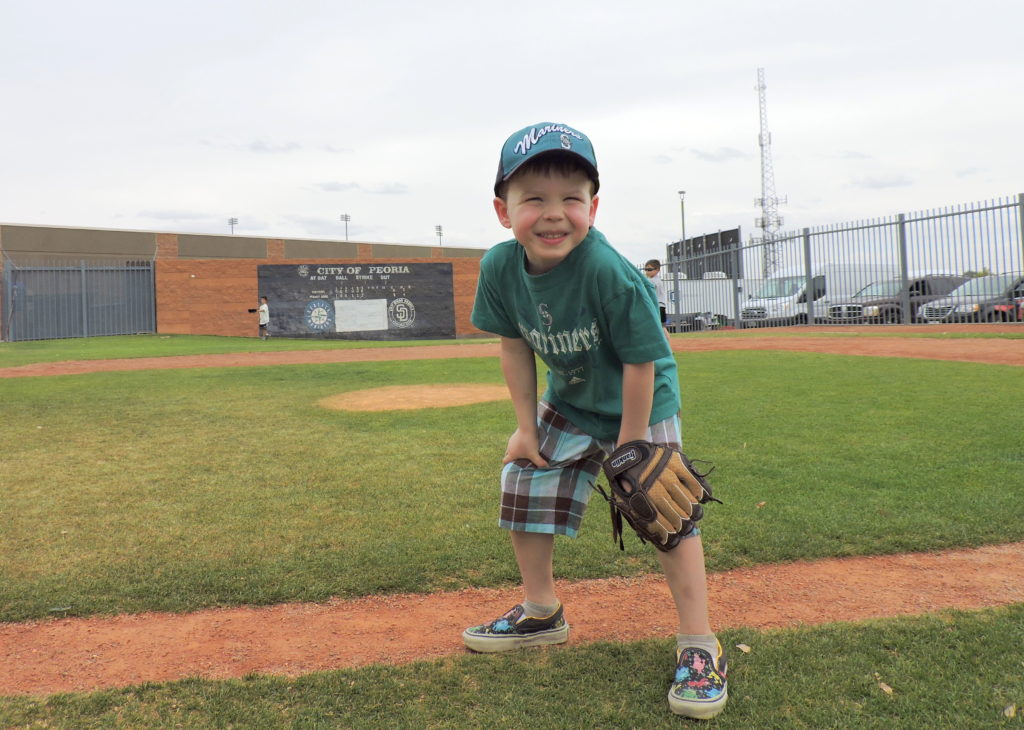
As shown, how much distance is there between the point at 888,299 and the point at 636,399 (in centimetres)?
1968

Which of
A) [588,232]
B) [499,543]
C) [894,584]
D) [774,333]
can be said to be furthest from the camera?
[774,333]

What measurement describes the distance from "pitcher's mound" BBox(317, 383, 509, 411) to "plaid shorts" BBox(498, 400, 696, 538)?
5260 mm

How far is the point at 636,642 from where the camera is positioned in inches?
99.1

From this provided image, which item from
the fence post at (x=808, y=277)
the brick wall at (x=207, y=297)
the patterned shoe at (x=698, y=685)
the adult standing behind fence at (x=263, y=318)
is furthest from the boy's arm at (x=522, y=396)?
the brick wall at (x=207, y=297)

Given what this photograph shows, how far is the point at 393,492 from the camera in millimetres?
4426

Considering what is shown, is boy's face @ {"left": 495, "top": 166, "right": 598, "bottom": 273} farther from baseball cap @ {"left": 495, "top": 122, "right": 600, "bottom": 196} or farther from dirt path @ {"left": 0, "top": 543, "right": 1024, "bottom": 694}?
dirt path @ {"left": 0, "top": 543, "right": 1024, "bottom": 694}

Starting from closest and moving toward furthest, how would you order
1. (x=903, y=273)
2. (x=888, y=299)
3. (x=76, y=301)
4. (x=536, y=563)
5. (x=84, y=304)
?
(x=536, y=563)
(x=903, y=273)
(x=888, y=299)
(x=84, y=304)
(x=76, y=301)

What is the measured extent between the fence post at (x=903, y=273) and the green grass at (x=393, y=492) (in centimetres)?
1169

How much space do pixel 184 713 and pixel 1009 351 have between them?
1218 centimetres

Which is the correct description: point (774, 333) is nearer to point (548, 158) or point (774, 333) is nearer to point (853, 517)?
point (853, 517)

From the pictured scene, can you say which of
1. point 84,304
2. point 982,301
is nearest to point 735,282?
point 982,301

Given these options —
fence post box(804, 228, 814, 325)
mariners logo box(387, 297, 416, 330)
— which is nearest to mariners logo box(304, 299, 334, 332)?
mariners logo box(387, 297, 416, 330)

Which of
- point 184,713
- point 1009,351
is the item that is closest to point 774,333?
point 1009,351

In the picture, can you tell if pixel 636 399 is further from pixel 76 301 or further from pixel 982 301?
pixel 76 301
